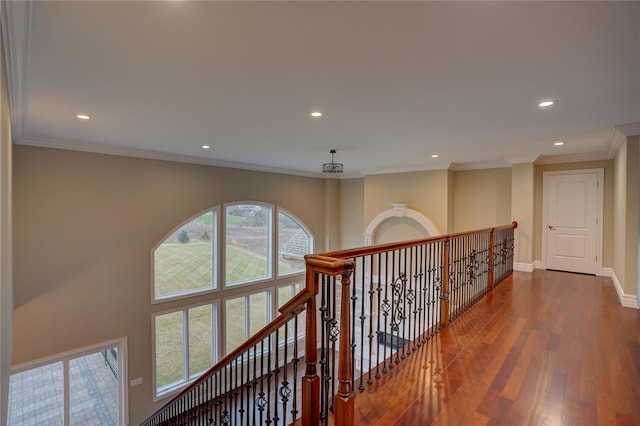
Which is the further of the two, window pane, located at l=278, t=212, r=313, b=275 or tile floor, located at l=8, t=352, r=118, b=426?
window pane, located at l=278, t=212, r=313, b=275

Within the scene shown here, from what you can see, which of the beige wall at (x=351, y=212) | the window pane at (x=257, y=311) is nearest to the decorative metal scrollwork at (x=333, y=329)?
the window pane at (x=257, y=311)

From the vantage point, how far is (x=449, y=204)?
695cm

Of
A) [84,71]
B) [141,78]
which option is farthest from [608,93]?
[84,71]

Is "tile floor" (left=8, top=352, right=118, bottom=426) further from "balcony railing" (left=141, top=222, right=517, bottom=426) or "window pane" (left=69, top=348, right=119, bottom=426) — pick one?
"balcony railing" (left=141, top=222, right=517, bottom=426)

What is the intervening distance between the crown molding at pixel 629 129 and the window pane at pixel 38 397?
870cm

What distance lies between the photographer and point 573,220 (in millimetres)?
5855

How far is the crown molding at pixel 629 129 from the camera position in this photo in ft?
12.1

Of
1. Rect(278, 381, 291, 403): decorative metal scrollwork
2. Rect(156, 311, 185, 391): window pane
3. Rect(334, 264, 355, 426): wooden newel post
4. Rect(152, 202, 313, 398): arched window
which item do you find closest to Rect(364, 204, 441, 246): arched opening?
Rect(152, 202, 313, 398): arched window

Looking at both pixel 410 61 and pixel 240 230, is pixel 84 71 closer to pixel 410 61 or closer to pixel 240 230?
pixel 410 61

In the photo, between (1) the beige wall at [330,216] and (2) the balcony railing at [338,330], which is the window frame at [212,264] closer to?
(2) the balcony railing at [338,330]

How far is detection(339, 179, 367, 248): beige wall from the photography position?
350 inches

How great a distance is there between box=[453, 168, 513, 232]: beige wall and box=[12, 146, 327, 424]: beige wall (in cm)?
593

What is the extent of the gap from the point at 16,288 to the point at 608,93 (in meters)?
7.53

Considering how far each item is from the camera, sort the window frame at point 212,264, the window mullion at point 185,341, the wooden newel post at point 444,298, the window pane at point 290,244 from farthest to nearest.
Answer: the window pane at point 290,244 → the window mullion at point 185,341 → the window frame at point 212,264 → the wooden newel post at point 444,298
